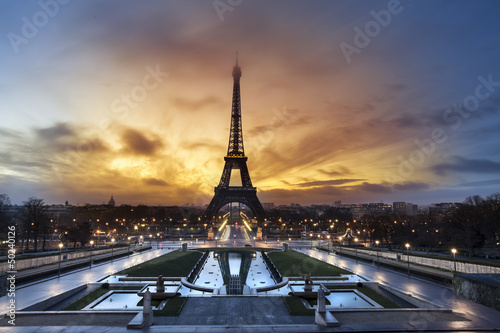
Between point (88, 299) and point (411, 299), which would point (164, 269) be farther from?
point (411, 299)

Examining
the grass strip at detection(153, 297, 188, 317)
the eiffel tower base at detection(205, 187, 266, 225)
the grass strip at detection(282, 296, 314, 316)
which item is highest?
the eiffel tower base at detection(205, 187, 266, 225)

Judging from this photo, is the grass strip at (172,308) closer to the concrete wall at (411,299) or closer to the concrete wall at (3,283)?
the concrete wall at (3,283)

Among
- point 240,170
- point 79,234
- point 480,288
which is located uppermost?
point 240,170

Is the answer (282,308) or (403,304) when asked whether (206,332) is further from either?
(403,304)

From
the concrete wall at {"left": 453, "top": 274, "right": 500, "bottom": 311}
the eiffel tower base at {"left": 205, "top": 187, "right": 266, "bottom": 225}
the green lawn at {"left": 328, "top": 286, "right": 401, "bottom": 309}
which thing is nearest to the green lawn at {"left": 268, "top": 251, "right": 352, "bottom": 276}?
the green lawn at {"left": 328, "top": 286, "right": 401, "bottom": 309}

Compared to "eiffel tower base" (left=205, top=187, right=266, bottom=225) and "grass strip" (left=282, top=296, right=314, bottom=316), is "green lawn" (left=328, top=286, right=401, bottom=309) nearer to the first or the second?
"grass strip" (left=282, top=296, right=314, bottom=316)

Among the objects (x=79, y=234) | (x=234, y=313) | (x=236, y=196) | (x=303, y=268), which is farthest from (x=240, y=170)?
(x=234, y=313)
